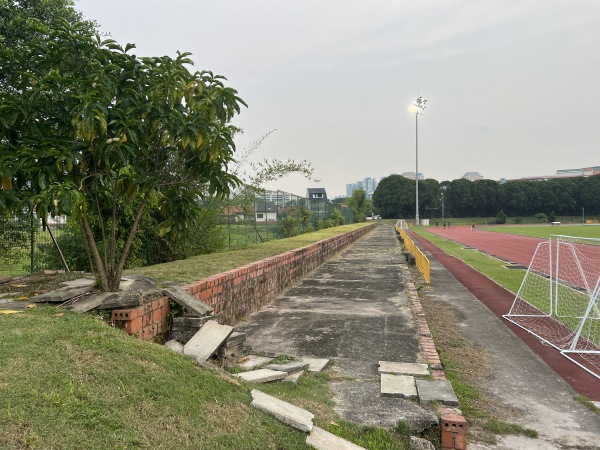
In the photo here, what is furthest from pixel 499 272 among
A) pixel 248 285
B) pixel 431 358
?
pixel 431 358

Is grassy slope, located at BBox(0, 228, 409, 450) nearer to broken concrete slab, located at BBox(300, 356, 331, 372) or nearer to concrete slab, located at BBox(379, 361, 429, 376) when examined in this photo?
broken concrete slab, located at BBox(300, 356, 331, 372)

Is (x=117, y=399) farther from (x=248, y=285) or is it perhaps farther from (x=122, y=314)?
(x=248, y=285)

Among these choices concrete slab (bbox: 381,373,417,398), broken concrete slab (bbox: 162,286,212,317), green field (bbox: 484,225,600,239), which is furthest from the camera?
green field (bbox: 484,225,600,239)

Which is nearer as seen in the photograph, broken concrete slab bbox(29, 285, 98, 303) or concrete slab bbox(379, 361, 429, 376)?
broken concrete slab bbox(29, 285, 98, 303)

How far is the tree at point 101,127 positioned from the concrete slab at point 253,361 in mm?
1610

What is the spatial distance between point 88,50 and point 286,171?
12573 millimetres

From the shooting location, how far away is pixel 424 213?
3501 inches

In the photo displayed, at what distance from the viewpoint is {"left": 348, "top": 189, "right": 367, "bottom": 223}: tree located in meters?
57.3

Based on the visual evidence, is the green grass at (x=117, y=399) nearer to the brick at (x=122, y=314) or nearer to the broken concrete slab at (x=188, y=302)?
the brick at (x=122, y=314)

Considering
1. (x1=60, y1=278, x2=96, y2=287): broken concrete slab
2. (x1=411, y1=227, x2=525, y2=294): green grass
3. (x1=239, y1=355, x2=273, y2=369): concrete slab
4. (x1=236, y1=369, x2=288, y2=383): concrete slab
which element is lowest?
(x1=411, y1=227, x2=525, y2=294): green grass

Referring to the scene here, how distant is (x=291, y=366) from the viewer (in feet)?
14.9

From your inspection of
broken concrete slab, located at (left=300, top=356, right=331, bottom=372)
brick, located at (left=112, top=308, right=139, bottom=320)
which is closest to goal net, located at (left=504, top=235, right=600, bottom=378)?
broken concrete slab, located at (left=300, top=356, right=331, bottom=372)

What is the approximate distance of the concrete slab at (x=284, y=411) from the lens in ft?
10.5

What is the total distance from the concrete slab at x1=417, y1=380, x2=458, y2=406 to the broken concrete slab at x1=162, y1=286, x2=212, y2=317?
2.29m
